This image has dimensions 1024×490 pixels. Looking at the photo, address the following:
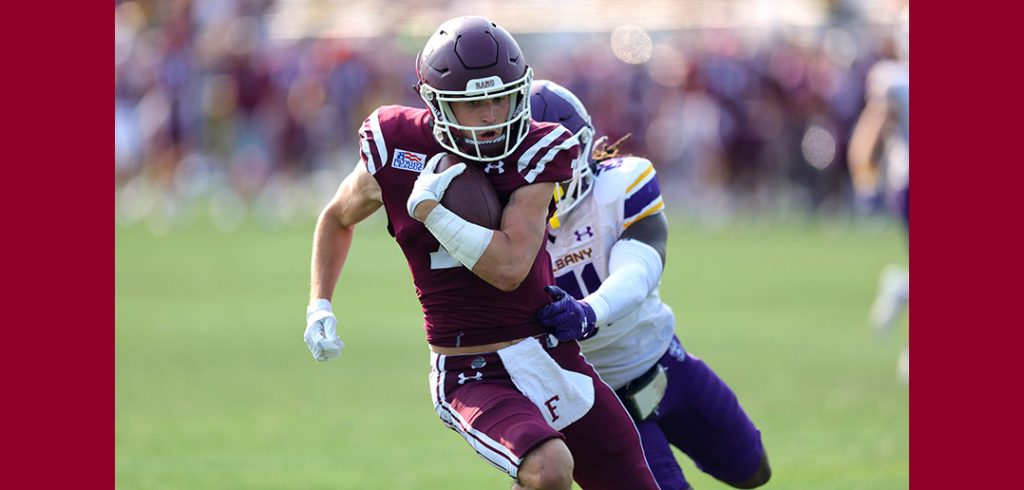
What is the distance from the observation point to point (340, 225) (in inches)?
184

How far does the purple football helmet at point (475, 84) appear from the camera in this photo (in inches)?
169

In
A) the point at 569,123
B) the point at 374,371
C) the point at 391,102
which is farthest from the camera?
the point at 391,102

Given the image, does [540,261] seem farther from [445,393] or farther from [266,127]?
[266,127]

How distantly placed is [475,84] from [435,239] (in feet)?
1.69

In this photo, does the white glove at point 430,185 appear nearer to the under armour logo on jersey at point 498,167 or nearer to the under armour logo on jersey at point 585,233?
the under armour logo on jersey at point 498,167

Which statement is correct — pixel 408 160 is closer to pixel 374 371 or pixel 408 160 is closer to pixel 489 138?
pixel 489 138

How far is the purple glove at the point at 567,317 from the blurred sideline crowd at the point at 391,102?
16.3 metres

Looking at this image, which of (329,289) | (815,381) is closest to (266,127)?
(815,381)

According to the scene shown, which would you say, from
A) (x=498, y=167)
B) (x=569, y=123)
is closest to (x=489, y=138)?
(x=498, y=167)

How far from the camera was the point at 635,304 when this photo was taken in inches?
181

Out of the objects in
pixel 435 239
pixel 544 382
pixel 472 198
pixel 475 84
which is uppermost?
pixel 475 84
